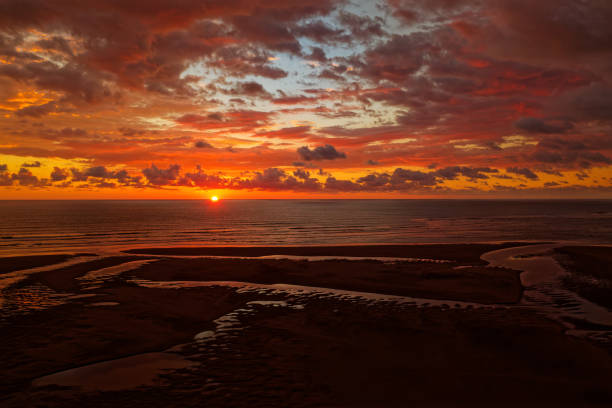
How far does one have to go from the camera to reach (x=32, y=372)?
11.0 m

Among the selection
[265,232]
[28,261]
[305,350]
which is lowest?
[265,232]

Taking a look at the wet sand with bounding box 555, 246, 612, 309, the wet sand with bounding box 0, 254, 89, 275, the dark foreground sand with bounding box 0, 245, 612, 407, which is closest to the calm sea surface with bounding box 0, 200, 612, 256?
the wet sand with bounding box 0, 254, 89, 275

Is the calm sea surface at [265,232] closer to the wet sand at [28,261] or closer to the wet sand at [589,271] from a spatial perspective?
the wet sand at [28,261]

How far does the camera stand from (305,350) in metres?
12.8

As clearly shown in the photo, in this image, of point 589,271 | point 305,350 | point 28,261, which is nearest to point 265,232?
point 28,261

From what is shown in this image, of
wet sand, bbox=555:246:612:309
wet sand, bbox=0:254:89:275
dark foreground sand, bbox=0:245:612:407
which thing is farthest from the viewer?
wet sand, bbox=0:254:89:275

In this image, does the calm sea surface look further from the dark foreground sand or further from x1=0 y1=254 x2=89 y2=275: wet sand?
the dark foreground sand

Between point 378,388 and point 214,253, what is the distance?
31531 mm

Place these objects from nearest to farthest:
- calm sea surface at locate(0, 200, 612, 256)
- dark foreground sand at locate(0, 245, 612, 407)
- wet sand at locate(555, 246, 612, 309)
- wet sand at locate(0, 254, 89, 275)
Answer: dark foreground sand at locate(0, 245, 612, 407) → wet sand at locate(555, 246, 612, 309) → wet sand at locate(0, 254, 89, 275) → calm sea surface at locate(0, 200, 612, 256)

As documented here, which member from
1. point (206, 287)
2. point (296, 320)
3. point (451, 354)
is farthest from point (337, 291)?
point (451, 354)

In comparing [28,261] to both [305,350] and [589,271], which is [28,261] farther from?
[589,271]

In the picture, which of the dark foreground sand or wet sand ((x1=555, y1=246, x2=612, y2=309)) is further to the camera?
wet sand ((x1=555, y1=246, x2=612, y2=309))

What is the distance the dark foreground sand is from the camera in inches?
386

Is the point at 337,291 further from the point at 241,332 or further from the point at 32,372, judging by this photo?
the point at 32,372
